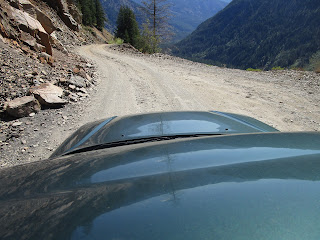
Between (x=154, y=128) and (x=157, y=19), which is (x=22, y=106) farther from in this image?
(x=157, y=19)

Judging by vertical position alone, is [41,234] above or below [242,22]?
below

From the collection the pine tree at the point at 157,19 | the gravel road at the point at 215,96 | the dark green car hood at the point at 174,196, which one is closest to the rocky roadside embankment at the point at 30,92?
the gravel road at the point at 215,96

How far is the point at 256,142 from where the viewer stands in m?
1.48

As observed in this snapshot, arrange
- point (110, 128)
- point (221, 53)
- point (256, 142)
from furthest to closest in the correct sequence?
point (221, 53), point (110, 128), point (256, 142)

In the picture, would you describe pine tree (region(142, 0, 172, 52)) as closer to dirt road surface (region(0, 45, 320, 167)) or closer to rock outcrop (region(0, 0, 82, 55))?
rock outcrop (region(0, 0, 82, 55))

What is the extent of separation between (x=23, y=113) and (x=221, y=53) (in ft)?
598

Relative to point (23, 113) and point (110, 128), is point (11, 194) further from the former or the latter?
point (23, 113)

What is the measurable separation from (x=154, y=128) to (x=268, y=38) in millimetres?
167222

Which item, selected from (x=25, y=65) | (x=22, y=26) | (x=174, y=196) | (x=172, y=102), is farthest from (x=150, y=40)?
(x=174, y=196)

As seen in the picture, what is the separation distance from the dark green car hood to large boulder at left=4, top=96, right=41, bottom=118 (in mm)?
3765

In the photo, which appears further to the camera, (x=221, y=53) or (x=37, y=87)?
(x=221, y=53)

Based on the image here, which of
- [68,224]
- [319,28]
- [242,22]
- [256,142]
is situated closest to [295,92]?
[256,142]

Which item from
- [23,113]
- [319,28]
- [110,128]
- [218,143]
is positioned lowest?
[23,113]

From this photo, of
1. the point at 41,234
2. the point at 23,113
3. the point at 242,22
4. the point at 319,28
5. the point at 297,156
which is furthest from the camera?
the point at 242,22
